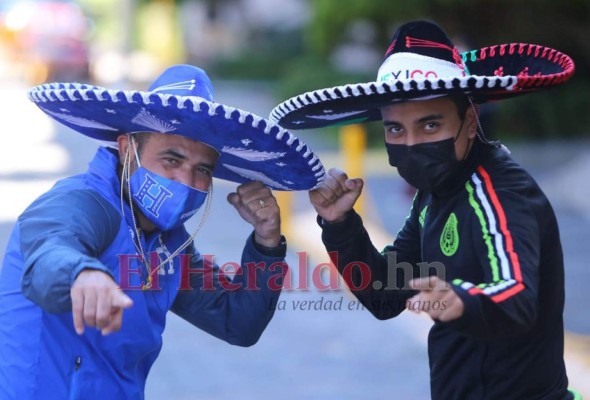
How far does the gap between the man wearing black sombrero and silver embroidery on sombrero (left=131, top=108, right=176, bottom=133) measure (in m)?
0.43

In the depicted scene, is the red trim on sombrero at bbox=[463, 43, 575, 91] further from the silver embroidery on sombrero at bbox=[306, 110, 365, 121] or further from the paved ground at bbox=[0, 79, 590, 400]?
the paved ground at bbox=[0, 79, 590, 400]

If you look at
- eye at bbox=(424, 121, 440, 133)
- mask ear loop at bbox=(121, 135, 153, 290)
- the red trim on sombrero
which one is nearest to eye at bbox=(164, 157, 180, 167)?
mask ear loop at bbox=(121, 135, 153, 290)

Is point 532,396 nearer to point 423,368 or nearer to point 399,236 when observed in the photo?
point 399,236

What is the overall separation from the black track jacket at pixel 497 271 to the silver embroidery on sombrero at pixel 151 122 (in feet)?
2.22

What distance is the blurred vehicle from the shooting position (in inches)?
1006

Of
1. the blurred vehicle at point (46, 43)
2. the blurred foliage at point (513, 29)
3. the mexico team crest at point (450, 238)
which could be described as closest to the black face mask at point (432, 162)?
the mexico team crest at point (450, 238)

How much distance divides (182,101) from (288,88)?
18025 mm

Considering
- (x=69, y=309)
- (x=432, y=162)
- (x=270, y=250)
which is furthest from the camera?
(x=270, y=250)

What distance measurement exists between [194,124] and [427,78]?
654mm

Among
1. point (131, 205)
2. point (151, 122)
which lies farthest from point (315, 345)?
point (151, 122)

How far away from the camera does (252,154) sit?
314cm

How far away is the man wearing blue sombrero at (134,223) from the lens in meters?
2.80

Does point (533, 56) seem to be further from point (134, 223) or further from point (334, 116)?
point (134, 223)

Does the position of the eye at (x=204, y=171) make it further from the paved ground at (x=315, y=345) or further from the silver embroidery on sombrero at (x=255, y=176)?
the paved ground at (x=315, y=345)
